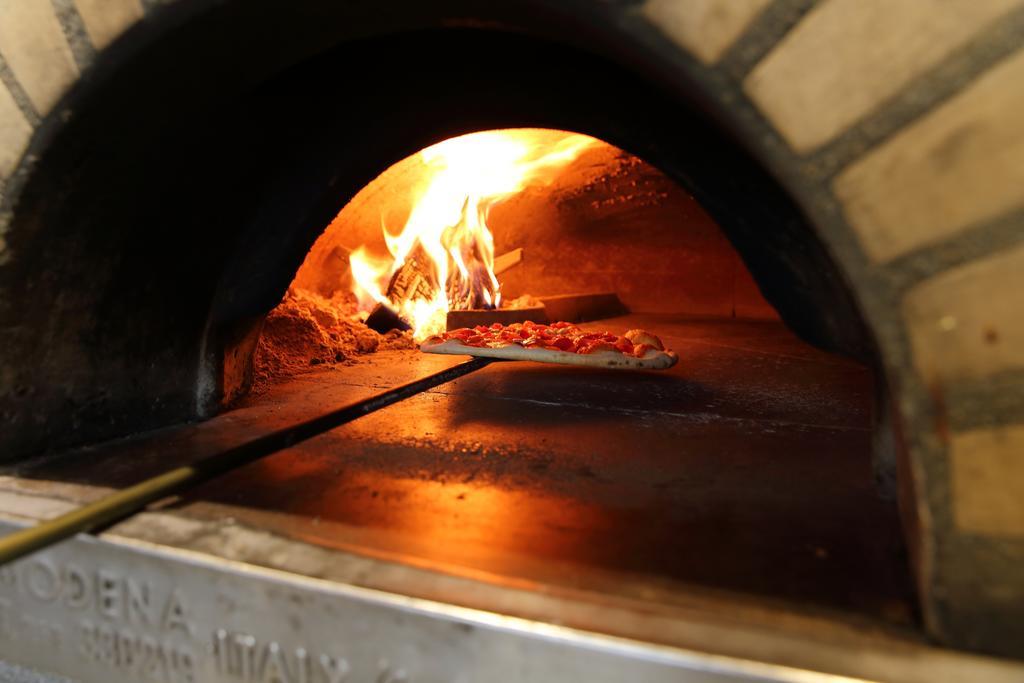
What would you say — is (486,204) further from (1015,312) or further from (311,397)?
(1015,312)

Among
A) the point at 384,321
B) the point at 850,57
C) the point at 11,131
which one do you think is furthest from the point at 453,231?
the point at 850,57

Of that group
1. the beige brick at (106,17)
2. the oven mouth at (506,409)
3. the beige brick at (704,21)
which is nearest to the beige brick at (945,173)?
the beige brick at (704,21)

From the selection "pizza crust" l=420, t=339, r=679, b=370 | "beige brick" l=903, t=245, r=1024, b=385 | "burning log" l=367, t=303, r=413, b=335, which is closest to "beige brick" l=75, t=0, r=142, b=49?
"beige brick" l=903, t=245, r=1024, b=385

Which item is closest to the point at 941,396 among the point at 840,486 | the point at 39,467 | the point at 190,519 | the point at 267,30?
the point at 840,486

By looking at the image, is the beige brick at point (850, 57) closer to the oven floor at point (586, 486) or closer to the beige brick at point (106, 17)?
the oven floor at point (586, 486)

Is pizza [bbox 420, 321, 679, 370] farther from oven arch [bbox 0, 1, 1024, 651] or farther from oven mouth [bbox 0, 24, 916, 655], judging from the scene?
oven arch [bbox 0, 1, 1024, 651]
